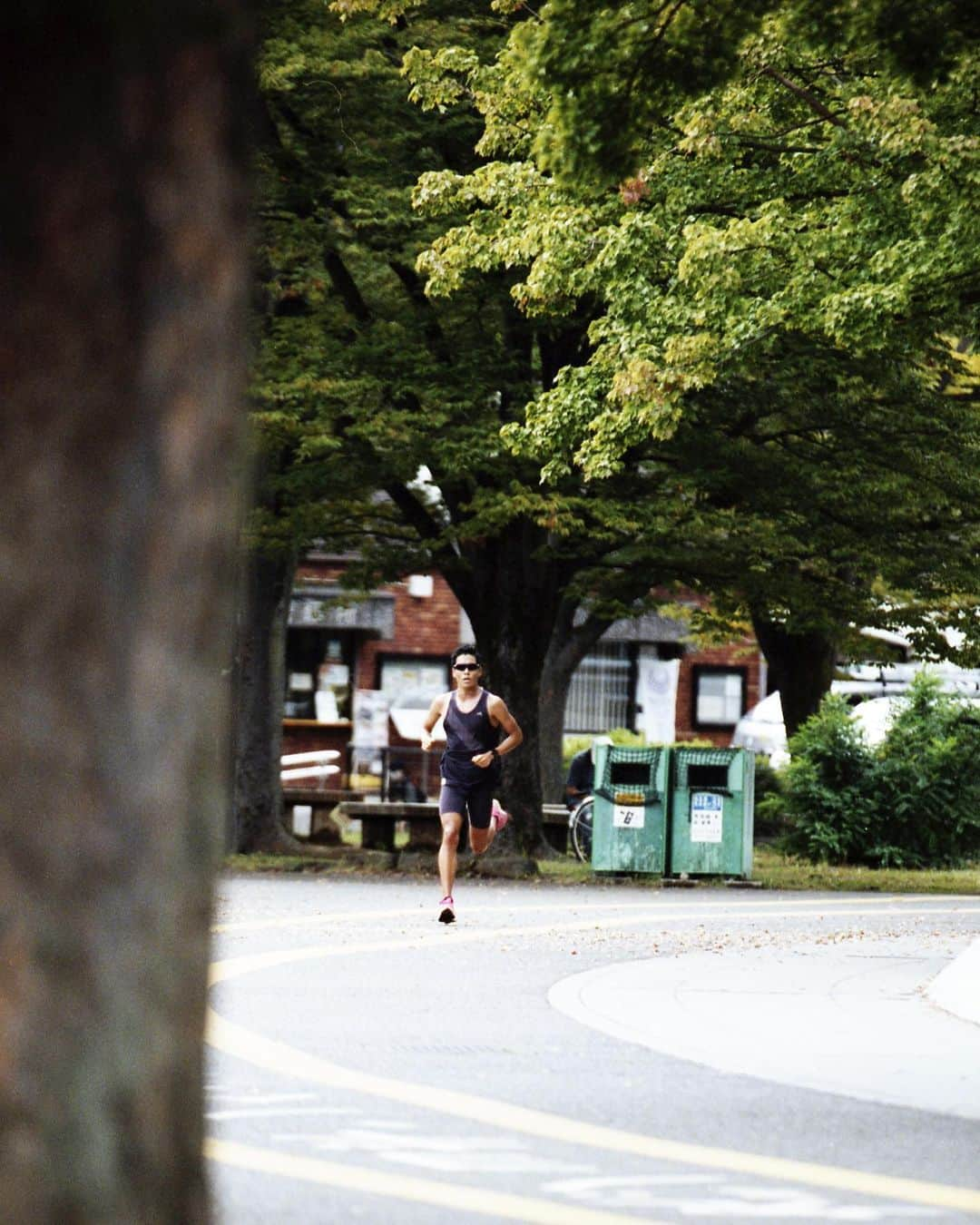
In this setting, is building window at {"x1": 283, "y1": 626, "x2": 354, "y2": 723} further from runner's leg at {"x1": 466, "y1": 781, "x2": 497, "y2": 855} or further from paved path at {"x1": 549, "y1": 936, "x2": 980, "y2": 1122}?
paved path at {"x1": 549, "y1": 936, "x2": 980, "y2": 1122}

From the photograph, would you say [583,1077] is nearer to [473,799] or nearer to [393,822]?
[473,799]

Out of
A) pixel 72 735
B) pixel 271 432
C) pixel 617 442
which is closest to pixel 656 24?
pixel 72 735

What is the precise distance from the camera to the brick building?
43.9 m

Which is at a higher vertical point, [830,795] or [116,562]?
[116,562]

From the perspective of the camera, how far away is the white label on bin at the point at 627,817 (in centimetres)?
2403

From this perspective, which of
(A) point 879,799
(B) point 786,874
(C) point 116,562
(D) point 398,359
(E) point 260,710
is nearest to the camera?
(C) point 116,562

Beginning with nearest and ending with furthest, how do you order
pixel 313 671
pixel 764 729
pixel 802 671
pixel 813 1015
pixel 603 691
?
pixel 813 1015
pixel 802 671
pixel 764 729
pixel 313 671
pixel 603 691

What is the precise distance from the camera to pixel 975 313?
55.1 ft

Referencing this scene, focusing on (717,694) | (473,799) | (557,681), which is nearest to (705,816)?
(473,799)

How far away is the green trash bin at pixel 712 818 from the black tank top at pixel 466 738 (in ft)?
26.6

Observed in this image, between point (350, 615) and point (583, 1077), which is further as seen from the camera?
point (350, 615)

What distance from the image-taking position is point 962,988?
11.3m

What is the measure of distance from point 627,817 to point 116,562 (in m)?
20.8

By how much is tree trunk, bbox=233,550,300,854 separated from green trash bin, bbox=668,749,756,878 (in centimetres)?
489
